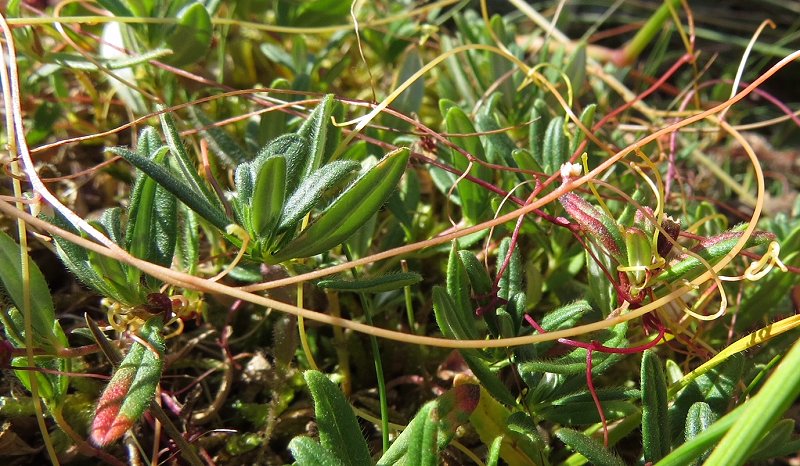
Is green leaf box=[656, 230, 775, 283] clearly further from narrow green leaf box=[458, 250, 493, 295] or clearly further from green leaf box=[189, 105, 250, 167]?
green leaf box=[189, 105, 250, 167]

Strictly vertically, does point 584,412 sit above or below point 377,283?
below

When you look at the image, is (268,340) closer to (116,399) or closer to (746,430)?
(116,399)

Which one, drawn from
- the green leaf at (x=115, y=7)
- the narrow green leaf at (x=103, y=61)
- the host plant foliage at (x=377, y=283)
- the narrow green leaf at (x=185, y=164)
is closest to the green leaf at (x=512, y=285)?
the host plant foliage at (x=377, y=283)

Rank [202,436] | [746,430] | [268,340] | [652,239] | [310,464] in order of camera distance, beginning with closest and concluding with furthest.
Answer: [746,430], [310,464], [652,239], [202,436], [268,340]

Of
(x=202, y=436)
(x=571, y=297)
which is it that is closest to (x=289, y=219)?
(x=202, y=436)

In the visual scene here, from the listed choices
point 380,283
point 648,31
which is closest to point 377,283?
point 380,283

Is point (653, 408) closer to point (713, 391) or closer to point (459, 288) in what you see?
point (713, 391)
